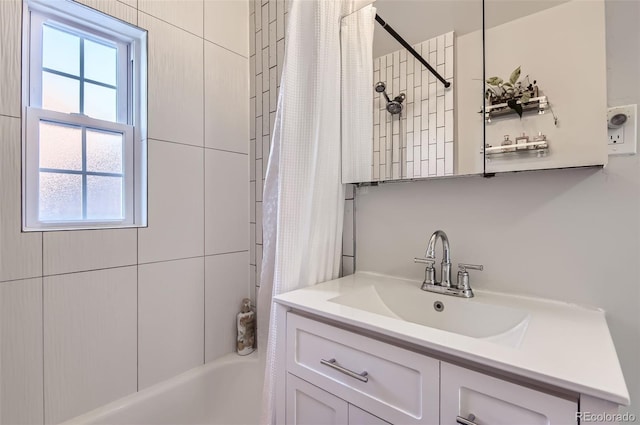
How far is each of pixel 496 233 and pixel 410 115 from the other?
0.52 meters

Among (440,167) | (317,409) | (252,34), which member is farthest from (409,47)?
(317,409)

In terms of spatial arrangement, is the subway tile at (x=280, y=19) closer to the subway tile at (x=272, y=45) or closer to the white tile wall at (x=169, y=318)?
the subway tile at (x=272, y=45)

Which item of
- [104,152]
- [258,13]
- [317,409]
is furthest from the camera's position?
[258,13]

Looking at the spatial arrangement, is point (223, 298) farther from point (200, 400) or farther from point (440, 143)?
point (440, 143)

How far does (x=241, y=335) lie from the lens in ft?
5.01

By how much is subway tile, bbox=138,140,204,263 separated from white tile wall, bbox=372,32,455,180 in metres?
0.83

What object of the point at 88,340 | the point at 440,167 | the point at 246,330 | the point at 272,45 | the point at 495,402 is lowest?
the point at 246,330

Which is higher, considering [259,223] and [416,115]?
[416,115]

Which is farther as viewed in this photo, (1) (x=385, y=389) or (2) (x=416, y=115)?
(2) (x=416, y=115)

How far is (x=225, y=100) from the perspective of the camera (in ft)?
4.99

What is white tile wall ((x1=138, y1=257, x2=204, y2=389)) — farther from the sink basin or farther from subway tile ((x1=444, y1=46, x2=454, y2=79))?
subway tile ((x1=444, y1=46, x2=454, y2=79))

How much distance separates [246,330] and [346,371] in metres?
0.91

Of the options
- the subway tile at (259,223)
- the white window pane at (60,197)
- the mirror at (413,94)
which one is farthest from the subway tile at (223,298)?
the mirror at (413,94)

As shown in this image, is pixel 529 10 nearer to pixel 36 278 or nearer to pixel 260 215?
pixel 260 215
